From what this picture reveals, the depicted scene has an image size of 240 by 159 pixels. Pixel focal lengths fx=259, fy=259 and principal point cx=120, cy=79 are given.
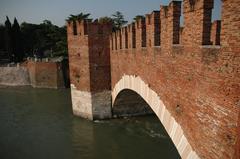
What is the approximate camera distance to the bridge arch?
534cm

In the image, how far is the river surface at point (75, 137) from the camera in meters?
10.6

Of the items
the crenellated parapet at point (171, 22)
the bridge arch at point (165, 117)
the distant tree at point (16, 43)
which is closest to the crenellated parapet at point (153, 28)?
the crenellated parapet at point (171, 22)

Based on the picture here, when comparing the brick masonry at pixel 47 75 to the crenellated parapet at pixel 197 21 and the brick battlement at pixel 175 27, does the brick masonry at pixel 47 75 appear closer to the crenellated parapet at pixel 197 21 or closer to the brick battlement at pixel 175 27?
the brick battlement at pixel 175 27

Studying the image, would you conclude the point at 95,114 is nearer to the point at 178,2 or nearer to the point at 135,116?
the point at 135,116

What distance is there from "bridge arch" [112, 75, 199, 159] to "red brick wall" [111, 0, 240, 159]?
0.17 meters

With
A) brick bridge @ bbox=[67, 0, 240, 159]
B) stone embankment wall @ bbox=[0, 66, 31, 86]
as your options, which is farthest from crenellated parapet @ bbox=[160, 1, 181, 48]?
stone embankment wall @ bbox=[0, 66, 31, 86]

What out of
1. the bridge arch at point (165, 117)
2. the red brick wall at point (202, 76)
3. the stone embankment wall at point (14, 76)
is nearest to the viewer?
the red brick wall at point (202, 76)

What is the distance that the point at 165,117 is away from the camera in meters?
6.43

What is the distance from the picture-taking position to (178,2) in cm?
559

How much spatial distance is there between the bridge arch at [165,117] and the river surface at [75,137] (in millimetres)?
2841

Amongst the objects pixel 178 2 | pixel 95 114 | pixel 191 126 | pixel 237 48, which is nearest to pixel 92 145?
pixel 95 114

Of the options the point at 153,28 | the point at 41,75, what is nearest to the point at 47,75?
the point at 41,75

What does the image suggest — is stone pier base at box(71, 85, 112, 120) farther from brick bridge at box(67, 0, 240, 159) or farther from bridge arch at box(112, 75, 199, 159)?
bridge arch at box(112, 75, 199, 159)

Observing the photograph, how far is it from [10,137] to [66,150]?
3401 millimetres
